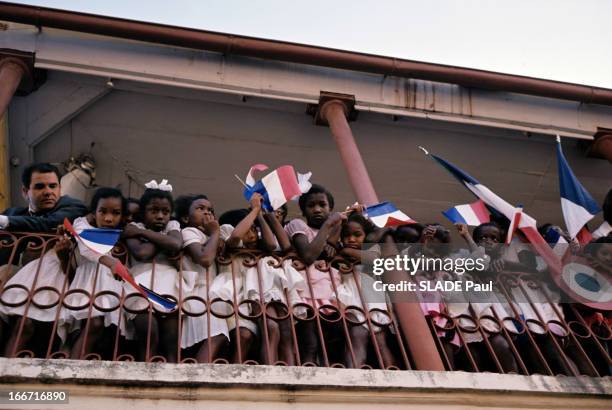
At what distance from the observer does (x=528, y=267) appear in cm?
563

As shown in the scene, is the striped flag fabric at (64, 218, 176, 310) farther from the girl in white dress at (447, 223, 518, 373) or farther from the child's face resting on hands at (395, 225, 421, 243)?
the child's face resting on hands at (395, 225, 421, 243)

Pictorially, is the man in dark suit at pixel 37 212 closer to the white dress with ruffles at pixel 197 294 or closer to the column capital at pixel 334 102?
the white dress with ruffles at pixel 197 294

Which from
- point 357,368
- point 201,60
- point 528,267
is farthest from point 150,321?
point 201,60

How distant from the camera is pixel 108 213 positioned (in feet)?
16.7

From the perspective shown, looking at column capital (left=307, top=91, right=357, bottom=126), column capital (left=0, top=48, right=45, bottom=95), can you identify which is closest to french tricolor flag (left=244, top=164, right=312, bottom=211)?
column capital (left=307, top=91, right=357, bottom=126)

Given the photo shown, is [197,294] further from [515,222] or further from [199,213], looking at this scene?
[515,222]

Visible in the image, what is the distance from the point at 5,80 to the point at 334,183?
3618 mm

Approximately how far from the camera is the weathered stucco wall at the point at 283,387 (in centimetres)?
384

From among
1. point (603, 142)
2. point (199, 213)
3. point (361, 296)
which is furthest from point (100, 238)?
point (603, 142)

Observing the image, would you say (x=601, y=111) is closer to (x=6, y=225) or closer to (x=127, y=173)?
(x=127, y=173)

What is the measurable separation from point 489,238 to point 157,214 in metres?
2.62

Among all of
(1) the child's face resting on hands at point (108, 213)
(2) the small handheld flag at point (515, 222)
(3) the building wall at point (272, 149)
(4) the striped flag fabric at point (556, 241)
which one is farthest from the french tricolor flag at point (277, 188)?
(4) the striped flag fabric at point (556, 241)

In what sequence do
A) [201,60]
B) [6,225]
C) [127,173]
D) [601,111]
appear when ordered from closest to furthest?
[6,225] < [201,60] < [601,111] < [127,173]

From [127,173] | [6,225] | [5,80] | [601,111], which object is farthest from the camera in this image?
[127,173]
